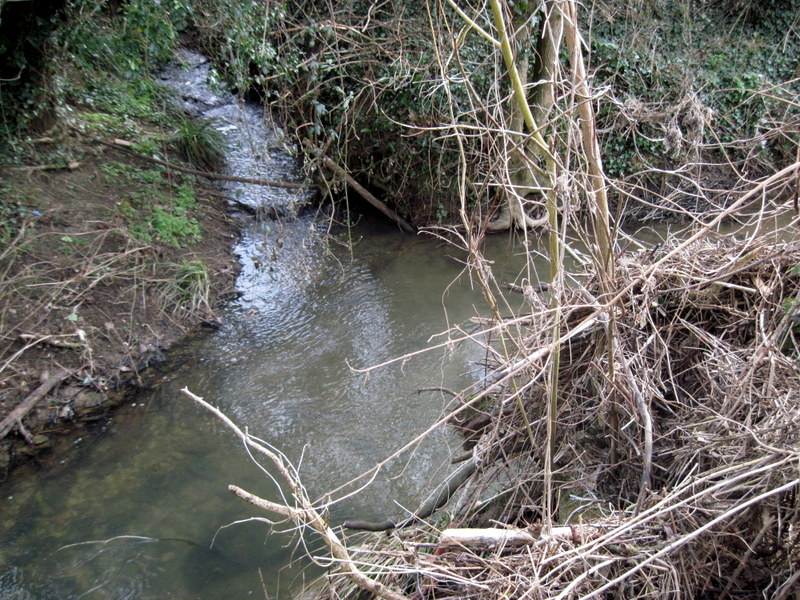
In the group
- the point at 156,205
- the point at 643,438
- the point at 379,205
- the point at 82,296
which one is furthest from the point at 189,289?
the point at 643,438

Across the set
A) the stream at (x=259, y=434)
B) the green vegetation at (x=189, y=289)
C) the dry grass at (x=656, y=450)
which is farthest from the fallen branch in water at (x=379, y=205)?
the dry grass at (x=656, y=450)

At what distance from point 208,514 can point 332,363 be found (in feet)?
6.31

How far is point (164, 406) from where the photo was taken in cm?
520

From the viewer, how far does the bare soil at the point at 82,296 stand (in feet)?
16.1

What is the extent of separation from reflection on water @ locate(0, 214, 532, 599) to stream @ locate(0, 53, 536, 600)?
1 cm

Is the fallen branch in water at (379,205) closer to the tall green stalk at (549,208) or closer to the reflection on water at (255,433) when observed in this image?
the reflection on water at (255,433)

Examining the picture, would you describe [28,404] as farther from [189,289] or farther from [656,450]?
[656,450]

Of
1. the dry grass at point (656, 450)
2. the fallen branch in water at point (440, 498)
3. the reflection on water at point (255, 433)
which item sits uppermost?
the dry grass at point (656, 450)

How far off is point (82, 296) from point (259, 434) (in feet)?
7.46

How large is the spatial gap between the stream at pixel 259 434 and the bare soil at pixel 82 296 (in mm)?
255

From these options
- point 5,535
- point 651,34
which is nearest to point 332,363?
point 5,535

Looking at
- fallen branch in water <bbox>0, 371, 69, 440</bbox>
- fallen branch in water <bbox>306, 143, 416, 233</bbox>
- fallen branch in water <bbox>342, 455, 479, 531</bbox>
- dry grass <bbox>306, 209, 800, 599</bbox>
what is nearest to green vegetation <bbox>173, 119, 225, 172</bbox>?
fallen branch in water <bbox>306, 143, 416, 233</bbox>

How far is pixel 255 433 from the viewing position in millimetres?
4938

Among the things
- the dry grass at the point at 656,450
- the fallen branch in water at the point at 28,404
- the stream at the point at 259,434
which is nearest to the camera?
the dry grass at the point at 656,450
